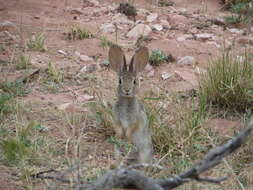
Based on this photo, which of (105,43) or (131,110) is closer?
(131,110)

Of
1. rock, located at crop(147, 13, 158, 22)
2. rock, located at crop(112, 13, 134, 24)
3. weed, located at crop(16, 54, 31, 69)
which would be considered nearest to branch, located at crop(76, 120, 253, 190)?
weed, located at crop(16, 54, 31, 69)

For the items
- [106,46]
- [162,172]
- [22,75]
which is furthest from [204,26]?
[162,172]

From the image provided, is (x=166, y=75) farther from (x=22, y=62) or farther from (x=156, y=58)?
(x=22, y=62)

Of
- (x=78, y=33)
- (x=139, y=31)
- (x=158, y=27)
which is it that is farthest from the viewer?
(x=158, y=27)

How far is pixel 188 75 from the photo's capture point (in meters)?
6.62

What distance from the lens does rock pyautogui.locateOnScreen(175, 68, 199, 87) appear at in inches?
253

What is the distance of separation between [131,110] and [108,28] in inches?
137

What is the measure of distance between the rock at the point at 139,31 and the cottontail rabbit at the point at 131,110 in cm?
302

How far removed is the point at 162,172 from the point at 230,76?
1783 mm

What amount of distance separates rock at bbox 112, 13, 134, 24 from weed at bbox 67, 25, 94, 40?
792mm

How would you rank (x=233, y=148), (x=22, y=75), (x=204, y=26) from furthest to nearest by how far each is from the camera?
(x=204, y=26)
(x=22, y=75)
(x=233, y=148)

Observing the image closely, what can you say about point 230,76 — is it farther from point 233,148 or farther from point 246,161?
point 233,148

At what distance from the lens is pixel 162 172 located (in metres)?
4.18

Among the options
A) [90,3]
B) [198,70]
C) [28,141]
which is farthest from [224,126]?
[90,3]
